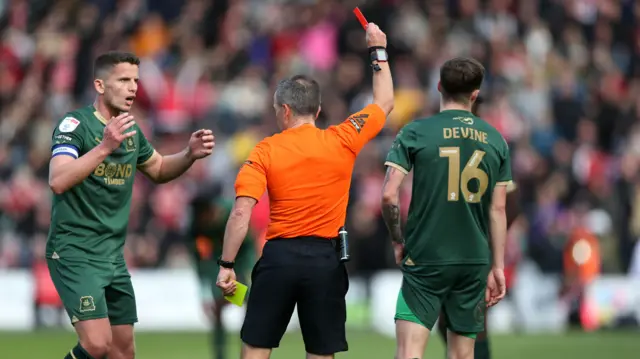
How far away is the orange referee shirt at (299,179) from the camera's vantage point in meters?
7.79

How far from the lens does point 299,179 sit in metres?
7.82

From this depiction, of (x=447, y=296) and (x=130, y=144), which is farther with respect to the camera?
(x=130, y=144)

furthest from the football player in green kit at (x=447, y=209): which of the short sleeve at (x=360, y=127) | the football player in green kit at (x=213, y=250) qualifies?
the football player in green kit at (x=213, y=250)

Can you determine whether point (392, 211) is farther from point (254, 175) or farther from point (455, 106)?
point (254, 175)

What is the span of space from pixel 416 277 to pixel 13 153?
1465cm

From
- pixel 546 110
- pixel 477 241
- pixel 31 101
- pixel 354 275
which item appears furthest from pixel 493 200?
pixel 31 101

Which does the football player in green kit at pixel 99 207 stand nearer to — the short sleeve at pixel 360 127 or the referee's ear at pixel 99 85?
the referee's ear at pixel 99 85

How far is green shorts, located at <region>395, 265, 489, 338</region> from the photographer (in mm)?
8008

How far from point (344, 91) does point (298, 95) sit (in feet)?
43.1

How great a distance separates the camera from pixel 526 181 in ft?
66.0

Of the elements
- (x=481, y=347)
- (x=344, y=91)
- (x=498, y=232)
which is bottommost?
(x=481, y=347)

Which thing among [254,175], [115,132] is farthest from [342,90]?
[254,175]

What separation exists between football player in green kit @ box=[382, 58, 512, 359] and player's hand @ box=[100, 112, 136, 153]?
174cm

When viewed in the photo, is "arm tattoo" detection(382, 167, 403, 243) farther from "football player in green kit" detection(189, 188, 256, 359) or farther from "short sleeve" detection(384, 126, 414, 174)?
"football player in green kit" detection(189, 188, 256, 359)
